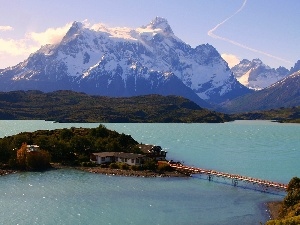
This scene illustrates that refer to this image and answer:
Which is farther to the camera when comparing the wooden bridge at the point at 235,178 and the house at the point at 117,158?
the house at the point at 117,158

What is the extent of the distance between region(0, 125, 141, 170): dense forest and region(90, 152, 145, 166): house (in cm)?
350

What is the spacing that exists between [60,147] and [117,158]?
642 inches

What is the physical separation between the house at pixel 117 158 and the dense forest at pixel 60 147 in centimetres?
350

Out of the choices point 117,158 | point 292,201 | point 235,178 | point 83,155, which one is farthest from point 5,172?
point 292,201

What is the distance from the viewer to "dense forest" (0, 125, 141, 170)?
365 ft

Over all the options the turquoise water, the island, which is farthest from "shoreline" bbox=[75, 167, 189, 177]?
the turquoise water

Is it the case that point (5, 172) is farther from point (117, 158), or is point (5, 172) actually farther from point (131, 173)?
point (131, 173)

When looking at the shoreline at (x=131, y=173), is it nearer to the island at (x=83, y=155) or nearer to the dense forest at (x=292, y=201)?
the island at (x=83, y=155)

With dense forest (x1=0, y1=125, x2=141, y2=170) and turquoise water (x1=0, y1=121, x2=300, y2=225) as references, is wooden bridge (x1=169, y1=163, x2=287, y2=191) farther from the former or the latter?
dense forest (x1=0, y1=125, x2=141, y2=170)

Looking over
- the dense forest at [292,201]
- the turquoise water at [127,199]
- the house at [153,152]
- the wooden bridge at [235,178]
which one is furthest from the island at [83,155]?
the dense forest at [292,201]

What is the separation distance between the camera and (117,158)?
117 m

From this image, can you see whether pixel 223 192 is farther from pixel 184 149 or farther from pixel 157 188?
pixel 184 149

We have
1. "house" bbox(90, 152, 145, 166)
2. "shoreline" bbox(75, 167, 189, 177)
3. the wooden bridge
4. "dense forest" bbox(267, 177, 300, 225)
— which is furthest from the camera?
"house" bbox(90, 152, 145, 166)

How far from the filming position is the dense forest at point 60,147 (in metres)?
111
